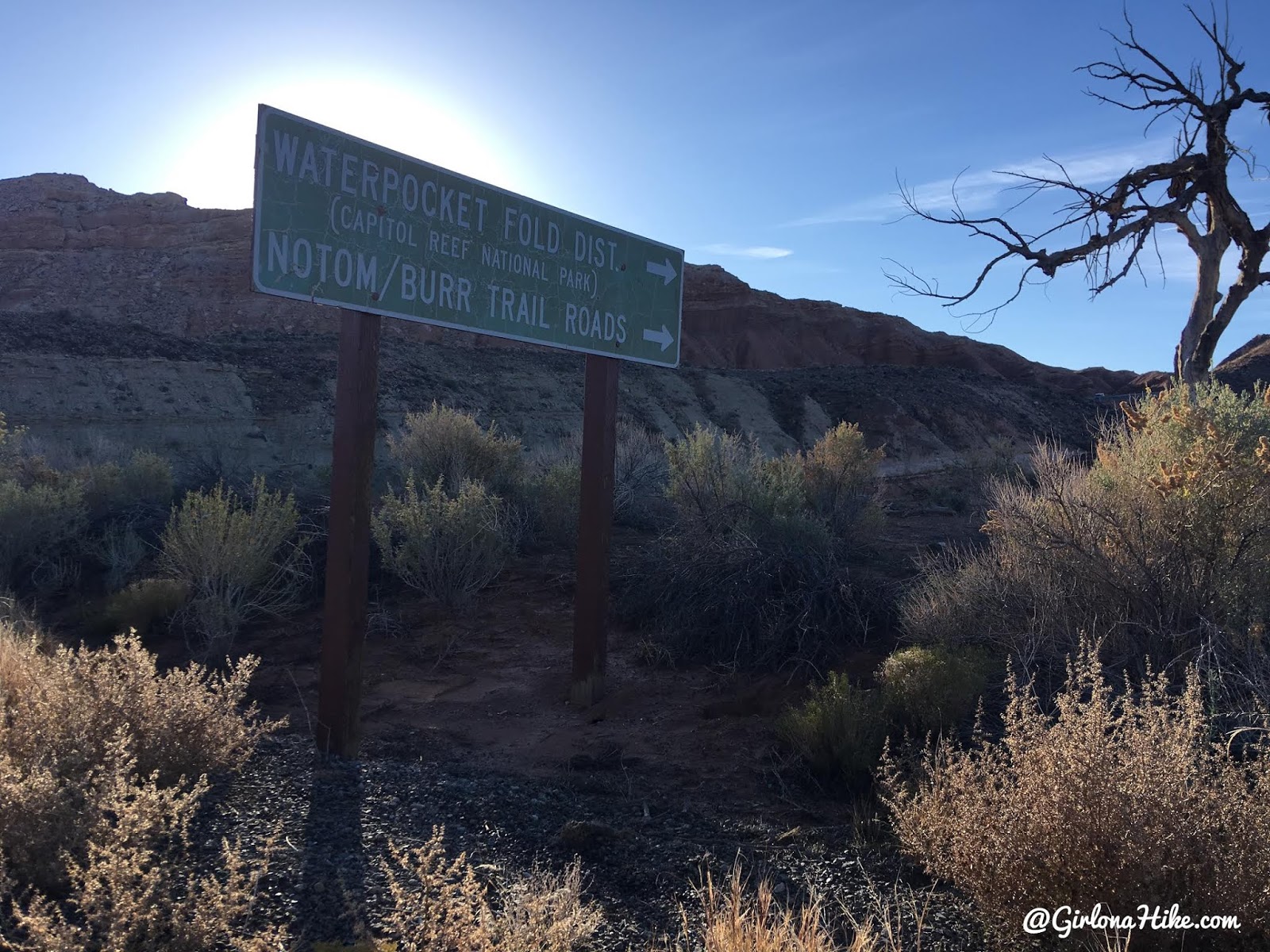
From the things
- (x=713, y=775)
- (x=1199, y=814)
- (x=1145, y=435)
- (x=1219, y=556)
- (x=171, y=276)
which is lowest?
(x=713, y=775)

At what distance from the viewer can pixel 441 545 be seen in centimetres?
903

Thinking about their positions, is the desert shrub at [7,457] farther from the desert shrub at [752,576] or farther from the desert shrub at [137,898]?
the desert shrub at [137,898]

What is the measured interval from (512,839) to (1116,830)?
2.22m

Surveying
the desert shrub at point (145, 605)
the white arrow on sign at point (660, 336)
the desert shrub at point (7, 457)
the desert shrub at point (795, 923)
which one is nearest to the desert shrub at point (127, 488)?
the desert shrub at point (7, 457)

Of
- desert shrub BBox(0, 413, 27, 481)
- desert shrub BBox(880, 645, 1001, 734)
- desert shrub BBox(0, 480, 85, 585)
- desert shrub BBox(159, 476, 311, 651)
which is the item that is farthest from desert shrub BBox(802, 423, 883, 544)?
desert shrub BBox(0, 413, 27, 481)

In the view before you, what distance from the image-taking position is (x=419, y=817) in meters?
4.16

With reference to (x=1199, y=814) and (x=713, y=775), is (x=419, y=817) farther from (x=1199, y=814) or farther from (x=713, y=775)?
(x=1199, y=814)

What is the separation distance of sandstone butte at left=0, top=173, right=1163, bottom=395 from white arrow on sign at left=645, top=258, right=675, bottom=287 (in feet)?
103

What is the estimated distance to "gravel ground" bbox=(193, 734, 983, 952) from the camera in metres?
3.24

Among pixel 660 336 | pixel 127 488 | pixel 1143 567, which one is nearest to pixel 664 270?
pixel 660 336

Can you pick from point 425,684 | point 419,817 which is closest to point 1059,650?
point 419,817

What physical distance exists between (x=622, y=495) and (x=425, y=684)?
4.83 meters

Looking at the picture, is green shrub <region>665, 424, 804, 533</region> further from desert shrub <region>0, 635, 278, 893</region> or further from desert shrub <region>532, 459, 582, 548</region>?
desert shrub <region>0, 635, 278, 893</region>

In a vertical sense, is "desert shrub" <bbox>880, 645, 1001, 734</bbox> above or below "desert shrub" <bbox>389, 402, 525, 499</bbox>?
below
